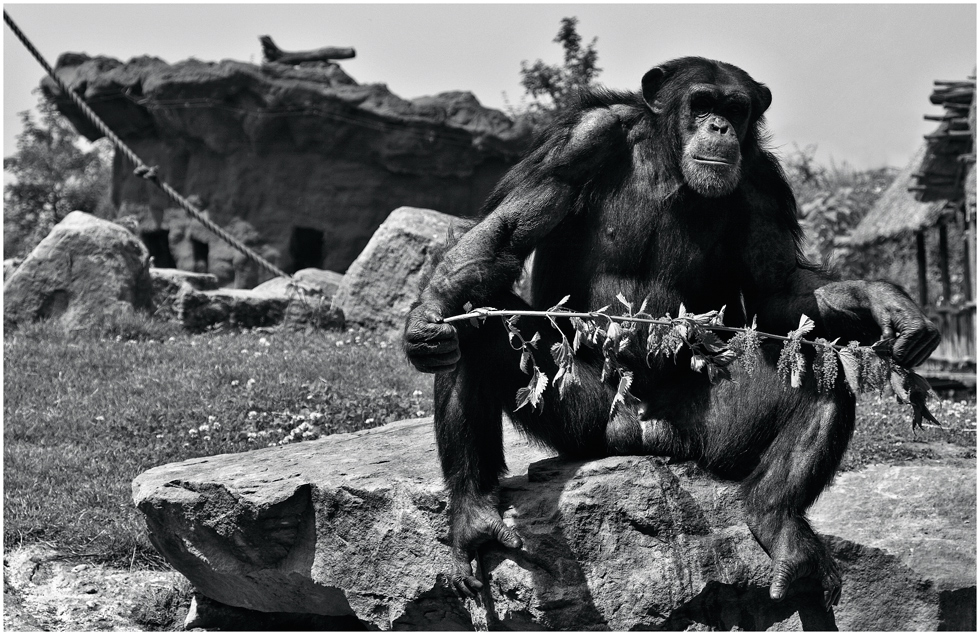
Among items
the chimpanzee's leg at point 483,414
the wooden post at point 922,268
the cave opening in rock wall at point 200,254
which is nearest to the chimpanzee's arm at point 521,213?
the chimpanzee's leg at point 483,414

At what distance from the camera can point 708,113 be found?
429 cm

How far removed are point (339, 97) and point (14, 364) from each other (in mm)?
11732

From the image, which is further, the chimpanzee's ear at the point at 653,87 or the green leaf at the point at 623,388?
the chimpanzee's ear at the point at 653,87

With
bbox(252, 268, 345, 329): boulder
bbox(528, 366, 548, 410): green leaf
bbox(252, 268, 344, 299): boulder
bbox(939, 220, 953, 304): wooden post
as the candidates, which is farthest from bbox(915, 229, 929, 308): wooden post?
bbox(528, 366, 548, 410): green leaf

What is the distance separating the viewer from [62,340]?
367 inches

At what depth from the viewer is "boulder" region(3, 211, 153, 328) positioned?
9867 mm

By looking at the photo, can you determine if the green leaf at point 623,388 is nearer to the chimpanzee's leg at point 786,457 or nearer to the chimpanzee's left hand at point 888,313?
the chimpanzee's leg at point 786,457

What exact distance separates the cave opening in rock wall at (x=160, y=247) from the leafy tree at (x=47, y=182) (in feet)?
10.9

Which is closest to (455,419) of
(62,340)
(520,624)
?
(520,624)

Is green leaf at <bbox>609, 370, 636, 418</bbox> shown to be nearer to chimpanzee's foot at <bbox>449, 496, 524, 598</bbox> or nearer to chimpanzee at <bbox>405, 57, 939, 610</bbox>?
chimpanzee at <bbox>405, 57, 939, 610</bbox>

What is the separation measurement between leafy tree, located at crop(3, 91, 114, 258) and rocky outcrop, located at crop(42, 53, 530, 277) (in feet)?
13.9

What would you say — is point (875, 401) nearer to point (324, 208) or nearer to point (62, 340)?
point (62, 340)

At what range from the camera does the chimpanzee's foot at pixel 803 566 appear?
3.74 m

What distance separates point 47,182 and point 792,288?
2733 cm
